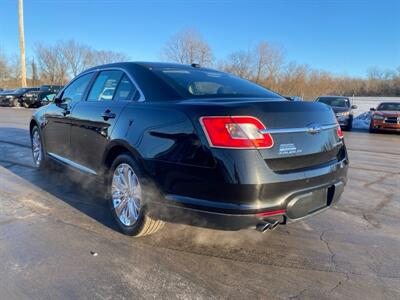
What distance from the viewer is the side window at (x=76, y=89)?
464cm

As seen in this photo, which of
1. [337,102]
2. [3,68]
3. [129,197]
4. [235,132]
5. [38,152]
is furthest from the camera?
[3,68]

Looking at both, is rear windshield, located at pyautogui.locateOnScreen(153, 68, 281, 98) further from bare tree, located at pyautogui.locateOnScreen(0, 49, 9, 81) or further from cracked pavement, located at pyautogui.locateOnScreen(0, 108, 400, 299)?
bare tree, located at pyautogui.locateOnScreen(0, 49, 9, 81)

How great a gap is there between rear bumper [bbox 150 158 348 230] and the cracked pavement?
0.42 meters

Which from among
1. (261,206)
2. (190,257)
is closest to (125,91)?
(190,257)

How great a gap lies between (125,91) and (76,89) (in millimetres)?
1530

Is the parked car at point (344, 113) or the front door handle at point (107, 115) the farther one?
the parked car at point (344, 113)

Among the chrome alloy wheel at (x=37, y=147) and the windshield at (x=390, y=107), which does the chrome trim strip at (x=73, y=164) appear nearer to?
the chrome alloy wheel at (x=37, y=147)

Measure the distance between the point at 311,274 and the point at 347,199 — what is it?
2294 millimetres

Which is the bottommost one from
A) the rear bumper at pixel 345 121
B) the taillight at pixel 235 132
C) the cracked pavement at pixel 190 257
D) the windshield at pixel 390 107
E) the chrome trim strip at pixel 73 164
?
the cracked pavement at pixel 190 257

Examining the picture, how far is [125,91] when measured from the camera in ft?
12.1

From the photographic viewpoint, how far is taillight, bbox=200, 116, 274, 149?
2635mm

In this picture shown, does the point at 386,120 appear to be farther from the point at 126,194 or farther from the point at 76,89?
the point at 126,194

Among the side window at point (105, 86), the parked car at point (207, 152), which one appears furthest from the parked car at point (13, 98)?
the parked car at point (207, 152)

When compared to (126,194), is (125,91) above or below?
above
